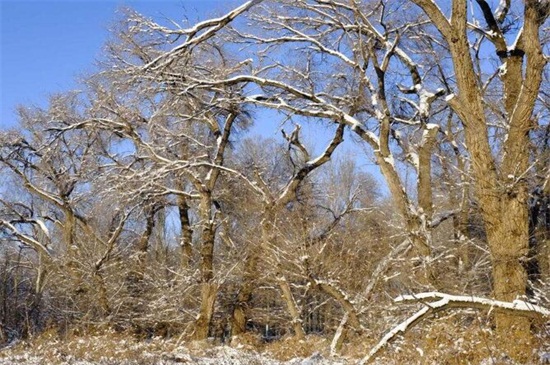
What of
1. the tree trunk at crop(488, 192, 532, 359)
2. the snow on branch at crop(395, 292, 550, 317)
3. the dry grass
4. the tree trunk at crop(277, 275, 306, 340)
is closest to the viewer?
the snow on branch at crop(395, 292, 550, 317)

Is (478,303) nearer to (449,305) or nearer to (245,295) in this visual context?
(449,305)

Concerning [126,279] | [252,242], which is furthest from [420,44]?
[126,279]

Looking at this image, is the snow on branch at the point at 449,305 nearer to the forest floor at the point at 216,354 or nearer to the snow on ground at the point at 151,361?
the forest floor at the point at 216,354

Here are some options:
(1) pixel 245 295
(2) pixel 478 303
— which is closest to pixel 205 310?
(1) pixel 245 295

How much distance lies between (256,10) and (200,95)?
14.8 feet

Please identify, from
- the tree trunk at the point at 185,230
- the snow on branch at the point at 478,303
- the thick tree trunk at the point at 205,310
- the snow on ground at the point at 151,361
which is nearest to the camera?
the snow on branch at the point at 478,303

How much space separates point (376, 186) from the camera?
38781 millimetres

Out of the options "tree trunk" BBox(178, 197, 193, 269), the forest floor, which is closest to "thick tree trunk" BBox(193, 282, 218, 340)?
the forest floor

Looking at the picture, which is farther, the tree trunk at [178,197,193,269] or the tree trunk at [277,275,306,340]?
the tree trunk at [178,197,193,269]

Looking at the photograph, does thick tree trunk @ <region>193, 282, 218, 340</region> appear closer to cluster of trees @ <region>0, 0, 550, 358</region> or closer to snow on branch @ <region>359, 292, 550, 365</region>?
cluster of trees @ <region>0, 0, 550, 358</region>

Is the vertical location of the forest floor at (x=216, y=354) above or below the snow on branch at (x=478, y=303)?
below

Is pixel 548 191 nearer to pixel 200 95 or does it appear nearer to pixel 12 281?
pixel 200 95

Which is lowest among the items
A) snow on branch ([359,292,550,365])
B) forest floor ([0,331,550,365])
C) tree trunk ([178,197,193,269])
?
forest floor ([0,331,550,365])

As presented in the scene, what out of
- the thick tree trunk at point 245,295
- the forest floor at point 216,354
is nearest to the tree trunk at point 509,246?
the forest floor at point 216,354
